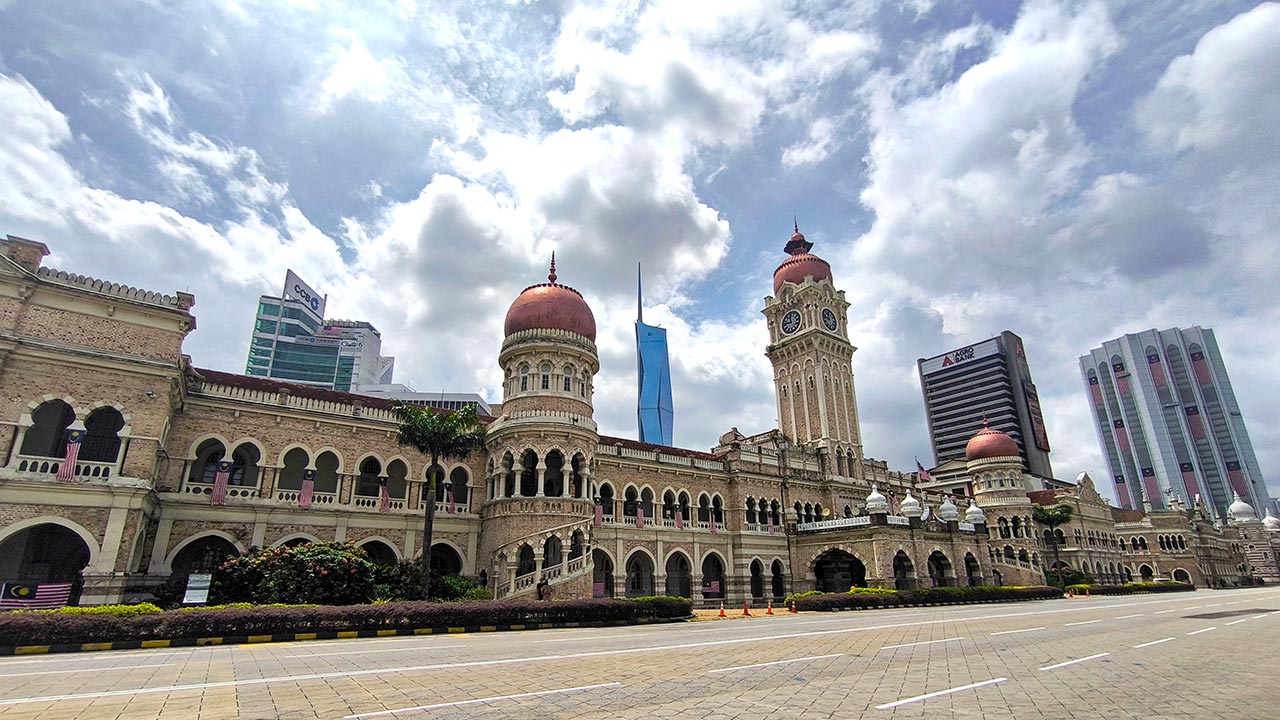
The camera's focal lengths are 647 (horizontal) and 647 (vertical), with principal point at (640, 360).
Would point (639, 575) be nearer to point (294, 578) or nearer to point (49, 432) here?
point (294, 578)

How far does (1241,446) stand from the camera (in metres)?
139

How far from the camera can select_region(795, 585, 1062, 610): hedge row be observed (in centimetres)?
2977

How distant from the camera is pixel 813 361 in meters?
48.9

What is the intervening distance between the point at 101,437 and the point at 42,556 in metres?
4.33

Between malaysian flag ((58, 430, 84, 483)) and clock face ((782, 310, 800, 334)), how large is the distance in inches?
1691

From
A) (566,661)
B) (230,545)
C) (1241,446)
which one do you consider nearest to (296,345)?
(230,545)

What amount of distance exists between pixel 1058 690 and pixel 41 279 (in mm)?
28799

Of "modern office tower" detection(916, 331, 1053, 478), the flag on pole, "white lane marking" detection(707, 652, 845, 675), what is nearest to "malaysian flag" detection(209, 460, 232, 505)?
the flag on pole

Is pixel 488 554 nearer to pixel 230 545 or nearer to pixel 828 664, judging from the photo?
pixel 230 545

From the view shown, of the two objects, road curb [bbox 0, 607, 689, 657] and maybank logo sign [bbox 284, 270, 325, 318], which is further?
maybank logo sign [bbox 284, 270, 325, 318]

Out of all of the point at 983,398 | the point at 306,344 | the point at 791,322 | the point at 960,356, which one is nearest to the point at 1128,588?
the point at 791,322

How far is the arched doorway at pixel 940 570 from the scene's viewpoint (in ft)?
129

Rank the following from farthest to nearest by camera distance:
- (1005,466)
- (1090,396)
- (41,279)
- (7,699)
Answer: (1090,396), (1005,466), (41,279), (7,699)

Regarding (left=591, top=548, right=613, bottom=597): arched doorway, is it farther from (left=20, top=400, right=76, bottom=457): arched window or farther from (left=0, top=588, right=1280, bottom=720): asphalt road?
(left=20, top=400, right=76, bottom=457): arched window
